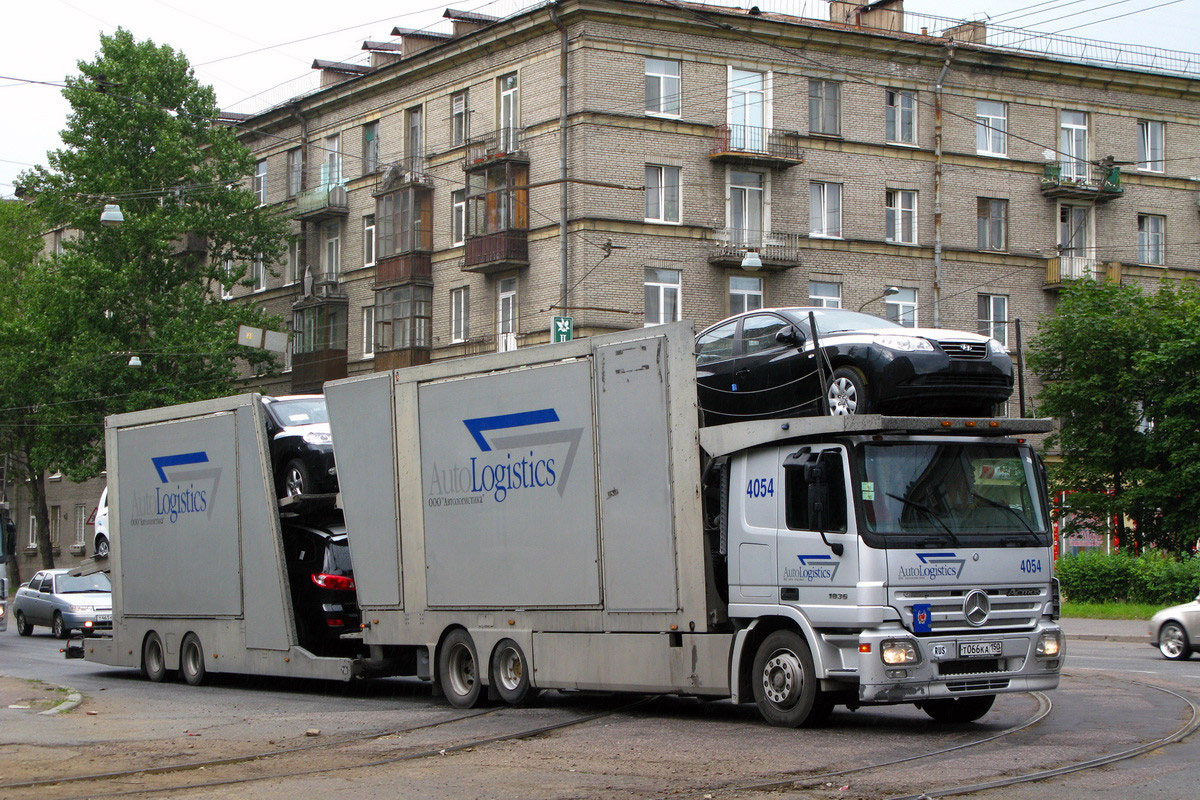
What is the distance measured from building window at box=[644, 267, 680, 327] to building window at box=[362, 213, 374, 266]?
1133 cm

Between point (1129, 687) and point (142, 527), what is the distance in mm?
12234

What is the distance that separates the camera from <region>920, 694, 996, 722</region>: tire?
12508 millimetres

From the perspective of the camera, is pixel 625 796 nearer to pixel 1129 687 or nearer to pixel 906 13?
pixel 1129 687

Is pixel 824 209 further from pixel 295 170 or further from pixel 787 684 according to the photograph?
pixel 787 684

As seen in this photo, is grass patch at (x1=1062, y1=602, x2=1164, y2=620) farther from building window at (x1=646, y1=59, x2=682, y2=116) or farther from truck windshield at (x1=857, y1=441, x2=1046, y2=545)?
truck windshield at (x1=857, y1=441, x2=1046, y2=545)

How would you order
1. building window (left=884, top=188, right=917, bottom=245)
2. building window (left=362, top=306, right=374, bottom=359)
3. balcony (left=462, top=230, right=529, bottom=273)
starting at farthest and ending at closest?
building window (left=362, top=306, right=374, bottom=359)
building window (left=884, top=188, right=917, bottom=245)
balcony (left=462, top=230, right=529, bottom=273)

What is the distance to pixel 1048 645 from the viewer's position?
39.1 ft

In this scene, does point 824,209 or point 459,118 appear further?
point 459,118

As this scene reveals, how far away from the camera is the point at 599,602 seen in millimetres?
Result: 13195

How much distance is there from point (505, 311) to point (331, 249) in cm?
1059

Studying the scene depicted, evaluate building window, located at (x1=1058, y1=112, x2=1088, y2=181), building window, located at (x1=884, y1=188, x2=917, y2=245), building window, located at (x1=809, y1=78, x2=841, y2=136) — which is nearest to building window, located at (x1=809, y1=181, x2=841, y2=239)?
building window, located at (x1=809, y1=78, x2=841, y2=136)

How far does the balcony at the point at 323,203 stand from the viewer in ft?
157

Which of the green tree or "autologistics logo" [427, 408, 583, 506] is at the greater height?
the green tree

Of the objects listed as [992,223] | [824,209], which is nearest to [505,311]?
[824,209]
